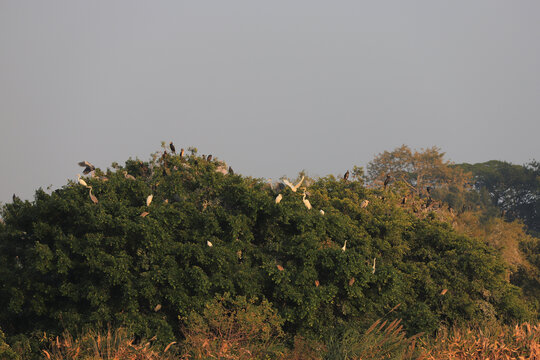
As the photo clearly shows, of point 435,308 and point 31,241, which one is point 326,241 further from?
point 31,241

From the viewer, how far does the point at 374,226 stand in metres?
17.3

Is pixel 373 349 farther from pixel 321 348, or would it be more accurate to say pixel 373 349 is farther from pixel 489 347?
pixel 489 347

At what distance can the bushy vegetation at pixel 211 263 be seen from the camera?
43.1 feet

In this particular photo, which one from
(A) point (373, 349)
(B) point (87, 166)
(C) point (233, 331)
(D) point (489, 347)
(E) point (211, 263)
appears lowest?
(D) point (489, 347)

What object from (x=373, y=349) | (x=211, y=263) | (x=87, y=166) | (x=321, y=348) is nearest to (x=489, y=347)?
(x=373, y=349)

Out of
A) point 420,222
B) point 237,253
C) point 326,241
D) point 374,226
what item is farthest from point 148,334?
point 420,222

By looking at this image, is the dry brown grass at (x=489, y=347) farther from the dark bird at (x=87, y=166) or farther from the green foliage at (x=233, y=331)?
the dark bird at (x=87, y=166)

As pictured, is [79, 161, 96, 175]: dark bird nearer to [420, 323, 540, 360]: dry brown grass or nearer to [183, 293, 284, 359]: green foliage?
[183, 293, 284, 359]: green foliage

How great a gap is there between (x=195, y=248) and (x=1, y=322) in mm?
4861

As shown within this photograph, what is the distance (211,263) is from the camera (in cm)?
1391

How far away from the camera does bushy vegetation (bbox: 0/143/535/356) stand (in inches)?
518

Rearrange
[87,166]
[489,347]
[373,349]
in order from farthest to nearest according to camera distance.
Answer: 1. [87,166]
2. [489,347]
3. [373,349]

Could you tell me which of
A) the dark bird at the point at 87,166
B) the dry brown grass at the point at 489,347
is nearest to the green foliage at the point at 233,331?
the dry brown grass at the point at 489,347

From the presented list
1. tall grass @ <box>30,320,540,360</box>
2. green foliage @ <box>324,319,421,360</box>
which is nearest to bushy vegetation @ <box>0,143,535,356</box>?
tall grass @ <box>30,320,540,360</box>
